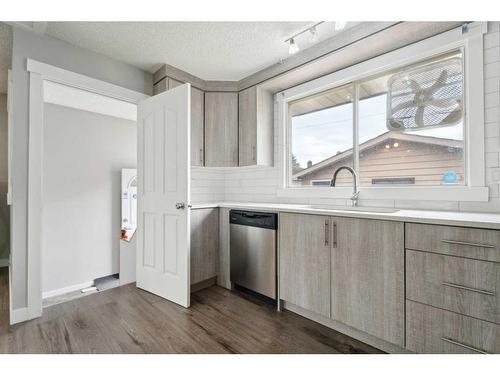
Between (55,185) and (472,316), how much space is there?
4404 mm

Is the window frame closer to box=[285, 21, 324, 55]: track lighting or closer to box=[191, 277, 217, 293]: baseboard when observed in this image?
box=[285, 21, 324, 55]: track lighting

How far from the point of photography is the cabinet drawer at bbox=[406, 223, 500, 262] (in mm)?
1211

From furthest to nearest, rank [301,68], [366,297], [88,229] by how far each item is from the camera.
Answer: [88,229]
[301,68]
[366,297]

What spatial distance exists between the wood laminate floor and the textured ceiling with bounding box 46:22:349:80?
2432 mm

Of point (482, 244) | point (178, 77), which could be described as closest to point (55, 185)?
point (178, 77)

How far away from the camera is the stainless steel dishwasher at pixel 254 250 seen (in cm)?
217

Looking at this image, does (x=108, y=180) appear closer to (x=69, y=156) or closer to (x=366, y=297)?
(x=69, y=156)

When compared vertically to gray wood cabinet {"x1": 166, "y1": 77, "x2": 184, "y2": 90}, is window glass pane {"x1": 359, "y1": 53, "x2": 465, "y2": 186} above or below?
below

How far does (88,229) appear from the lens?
3.59m

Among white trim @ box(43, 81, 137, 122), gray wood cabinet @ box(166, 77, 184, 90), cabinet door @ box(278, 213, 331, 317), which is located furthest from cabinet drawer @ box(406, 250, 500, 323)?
white trim @ box(43, 81, 137, 122)

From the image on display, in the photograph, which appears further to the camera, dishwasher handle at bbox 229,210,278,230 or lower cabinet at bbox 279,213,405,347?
dishwasher handle at bbox 229,210,278,230

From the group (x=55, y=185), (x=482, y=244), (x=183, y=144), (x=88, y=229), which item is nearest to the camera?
(x=482, y=244)
